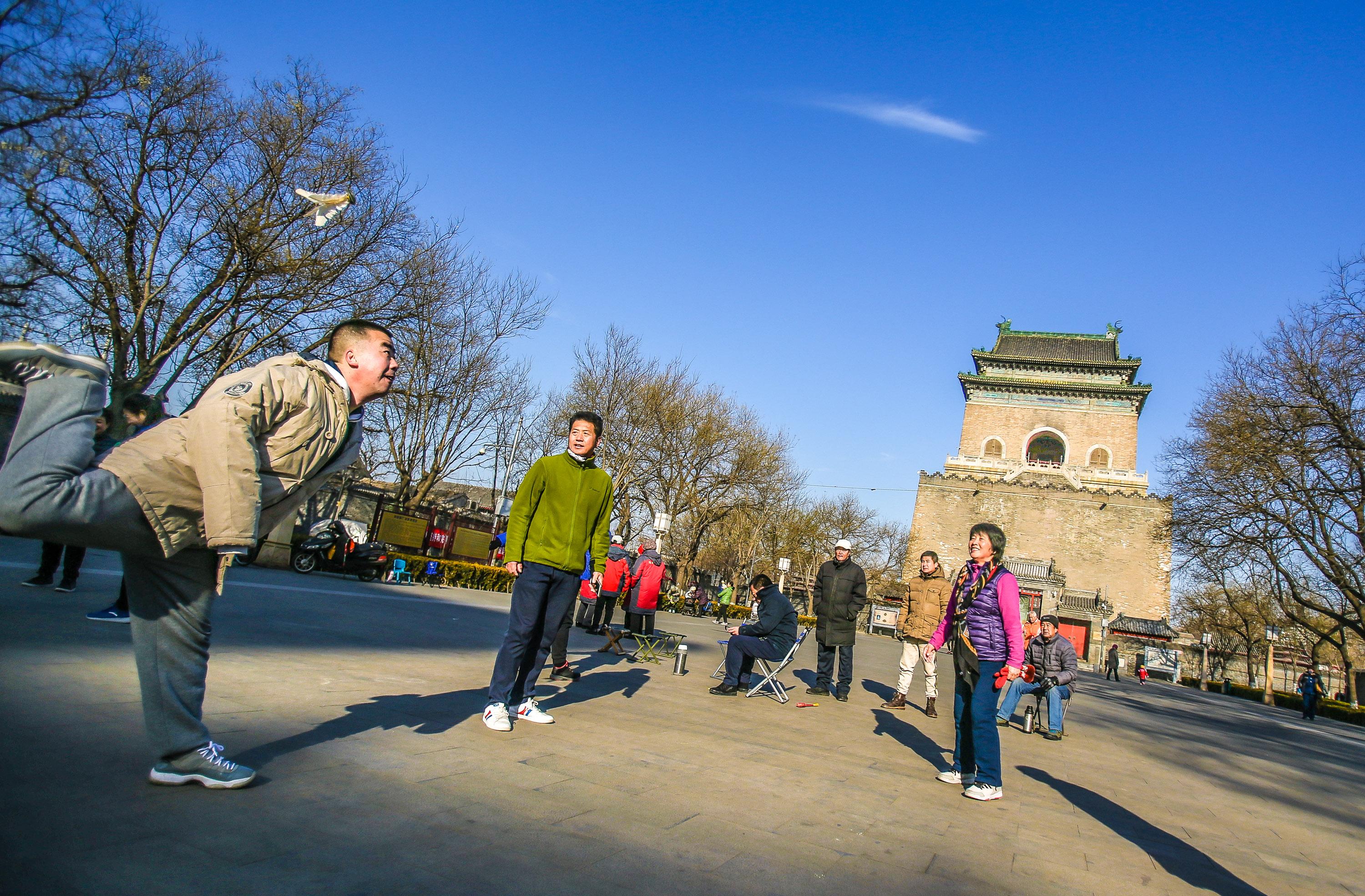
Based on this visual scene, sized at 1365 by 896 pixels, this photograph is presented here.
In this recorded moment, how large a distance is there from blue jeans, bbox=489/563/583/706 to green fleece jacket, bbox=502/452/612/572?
0.33 ft

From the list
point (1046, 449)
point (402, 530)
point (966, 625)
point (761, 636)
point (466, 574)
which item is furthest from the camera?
point (1046, 449)

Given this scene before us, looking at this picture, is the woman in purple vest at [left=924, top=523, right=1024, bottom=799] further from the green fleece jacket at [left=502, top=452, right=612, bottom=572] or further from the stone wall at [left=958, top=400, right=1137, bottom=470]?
the stone wall at [left=958, top=400, right=1137, bottom=470]

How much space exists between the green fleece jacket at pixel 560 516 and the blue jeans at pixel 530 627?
0.10 metres

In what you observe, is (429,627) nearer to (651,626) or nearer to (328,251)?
(651,626)

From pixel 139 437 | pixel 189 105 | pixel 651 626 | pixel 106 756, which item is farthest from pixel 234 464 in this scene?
pixel 189 105

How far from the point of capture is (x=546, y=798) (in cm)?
357

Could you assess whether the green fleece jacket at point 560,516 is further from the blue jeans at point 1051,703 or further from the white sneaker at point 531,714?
the blue jeans at point 1051,703

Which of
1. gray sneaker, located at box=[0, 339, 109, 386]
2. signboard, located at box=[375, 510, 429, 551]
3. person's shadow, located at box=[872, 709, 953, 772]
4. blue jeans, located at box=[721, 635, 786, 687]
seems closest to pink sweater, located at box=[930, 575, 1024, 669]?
person's shadow, located at box=[872, 709, 953, 772]

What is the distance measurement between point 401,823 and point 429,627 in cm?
772

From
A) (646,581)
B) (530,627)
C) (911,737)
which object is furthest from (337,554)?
(530,627)

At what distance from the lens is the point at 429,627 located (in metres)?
10.3

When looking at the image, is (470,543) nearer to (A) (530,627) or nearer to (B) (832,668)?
(B) (832,668)

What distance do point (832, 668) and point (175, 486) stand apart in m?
8.33

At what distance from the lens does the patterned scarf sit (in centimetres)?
537
